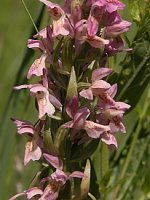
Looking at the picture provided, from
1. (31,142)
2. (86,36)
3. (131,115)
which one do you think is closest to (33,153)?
(31,142)

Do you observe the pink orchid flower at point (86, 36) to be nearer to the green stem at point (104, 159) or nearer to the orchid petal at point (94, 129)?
the orchid petal at point (94, 129)

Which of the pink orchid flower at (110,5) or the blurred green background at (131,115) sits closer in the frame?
the pink orchid flower at (110,5)

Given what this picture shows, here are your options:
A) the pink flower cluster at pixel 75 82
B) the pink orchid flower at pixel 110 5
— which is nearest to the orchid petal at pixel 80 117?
the pink flower cluster at pixel 75 82

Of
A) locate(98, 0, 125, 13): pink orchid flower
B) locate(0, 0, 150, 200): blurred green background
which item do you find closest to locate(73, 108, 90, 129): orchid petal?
locate(98, 0, 125, 13): pink orchid flower

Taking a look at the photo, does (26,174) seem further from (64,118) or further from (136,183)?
(64,118)

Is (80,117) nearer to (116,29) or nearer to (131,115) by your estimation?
(116,29)

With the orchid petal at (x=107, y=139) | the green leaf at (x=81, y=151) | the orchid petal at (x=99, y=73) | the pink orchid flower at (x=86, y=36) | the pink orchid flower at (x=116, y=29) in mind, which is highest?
the pink orchid flower at (x=86, y=36)

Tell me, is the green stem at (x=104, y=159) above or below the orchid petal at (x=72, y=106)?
below
